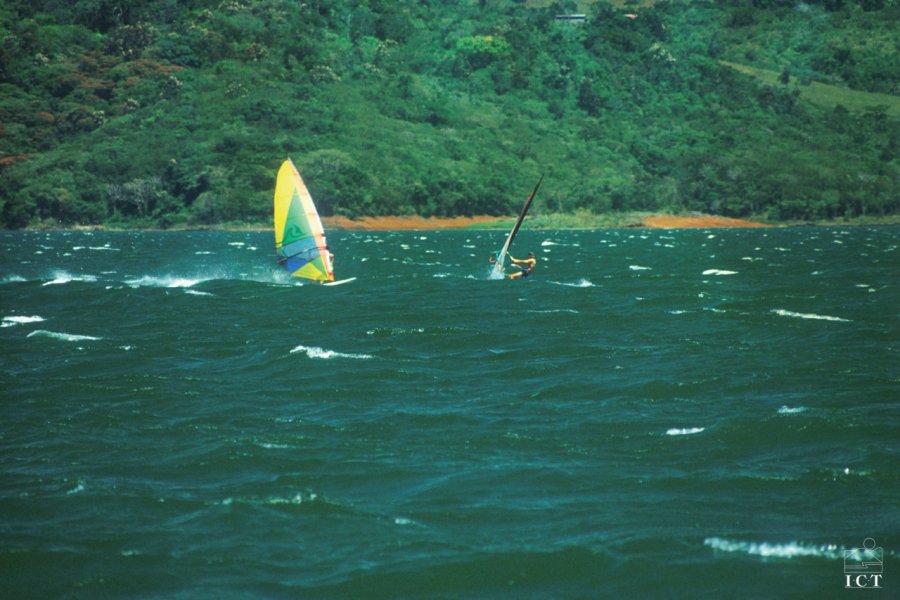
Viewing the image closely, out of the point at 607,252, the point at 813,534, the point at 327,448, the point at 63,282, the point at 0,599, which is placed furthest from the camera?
the point at 607,252

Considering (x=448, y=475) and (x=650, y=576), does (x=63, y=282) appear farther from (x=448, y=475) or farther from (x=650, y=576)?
(x=650, y=576)

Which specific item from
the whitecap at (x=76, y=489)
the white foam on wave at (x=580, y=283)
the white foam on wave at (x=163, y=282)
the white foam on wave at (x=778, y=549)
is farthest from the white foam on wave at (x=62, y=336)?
the white foam on wave at (x=580, y=283)

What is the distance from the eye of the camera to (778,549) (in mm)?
14953

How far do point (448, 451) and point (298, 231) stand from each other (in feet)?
112

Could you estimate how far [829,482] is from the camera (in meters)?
18.2

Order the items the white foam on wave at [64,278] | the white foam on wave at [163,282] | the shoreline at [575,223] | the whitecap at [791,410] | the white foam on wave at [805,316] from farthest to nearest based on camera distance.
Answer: the shoreline at [575,223], the white foam on wave at [64,278], the white foam on wave at [163,282], the white foam on wave at [805,316], the whitecap at [791,410]

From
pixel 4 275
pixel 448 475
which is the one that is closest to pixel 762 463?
pixel 448 475

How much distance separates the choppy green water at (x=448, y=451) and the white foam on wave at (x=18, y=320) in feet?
0.36

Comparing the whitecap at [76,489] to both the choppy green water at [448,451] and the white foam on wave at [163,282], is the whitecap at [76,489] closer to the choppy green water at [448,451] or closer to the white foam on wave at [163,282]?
the choppy green water at [448,451]

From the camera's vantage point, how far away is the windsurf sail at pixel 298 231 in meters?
52.0

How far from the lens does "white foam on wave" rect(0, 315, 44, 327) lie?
39250 mm

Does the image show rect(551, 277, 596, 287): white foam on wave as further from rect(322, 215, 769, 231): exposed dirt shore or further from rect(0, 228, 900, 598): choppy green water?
rect(322, 215, 769, 231): exposed dirt shore

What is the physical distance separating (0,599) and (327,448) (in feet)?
24.6

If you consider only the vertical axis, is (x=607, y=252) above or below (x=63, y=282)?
below
